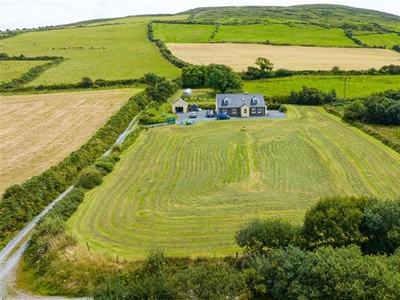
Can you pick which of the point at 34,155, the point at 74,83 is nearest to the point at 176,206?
the point at 34,155

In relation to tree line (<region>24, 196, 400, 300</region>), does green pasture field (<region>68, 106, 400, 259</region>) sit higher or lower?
lower

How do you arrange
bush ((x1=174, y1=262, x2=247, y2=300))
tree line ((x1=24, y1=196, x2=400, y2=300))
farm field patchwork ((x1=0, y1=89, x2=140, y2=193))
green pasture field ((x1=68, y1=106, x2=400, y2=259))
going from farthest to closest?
farm field patchwork ((x1=0, y1=89, x2=140, y2=193)) → green pasture field ((x1=68, y1=106, x2=400, y2=259)) → bush ((x1=174, y1=262, x2=247, y2=300)) → tree line ((x1=24, y1=196, x2=400, y2=300))

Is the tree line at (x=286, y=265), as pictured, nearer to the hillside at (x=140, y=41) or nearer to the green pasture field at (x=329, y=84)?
the green pasture field at (x=329, y=84)

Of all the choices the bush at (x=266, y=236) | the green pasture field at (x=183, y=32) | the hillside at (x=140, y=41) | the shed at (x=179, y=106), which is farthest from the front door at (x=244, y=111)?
the green pasture field at (x=183, y=32)

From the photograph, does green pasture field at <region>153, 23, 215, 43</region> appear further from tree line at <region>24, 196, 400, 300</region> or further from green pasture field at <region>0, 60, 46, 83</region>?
tree line at <region>24, 196, 400, 300</region>

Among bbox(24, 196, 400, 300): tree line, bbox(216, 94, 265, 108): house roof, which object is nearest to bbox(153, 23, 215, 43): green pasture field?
bbox(216, 94, 265, 108): house roof

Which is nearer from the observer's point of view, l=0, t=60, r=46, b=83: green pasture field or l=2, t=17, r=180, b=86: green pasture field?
l=0, t=60, r=46, b=83: green pasture field

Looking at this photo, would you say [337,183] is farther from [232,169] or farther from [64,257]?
[64,257]
